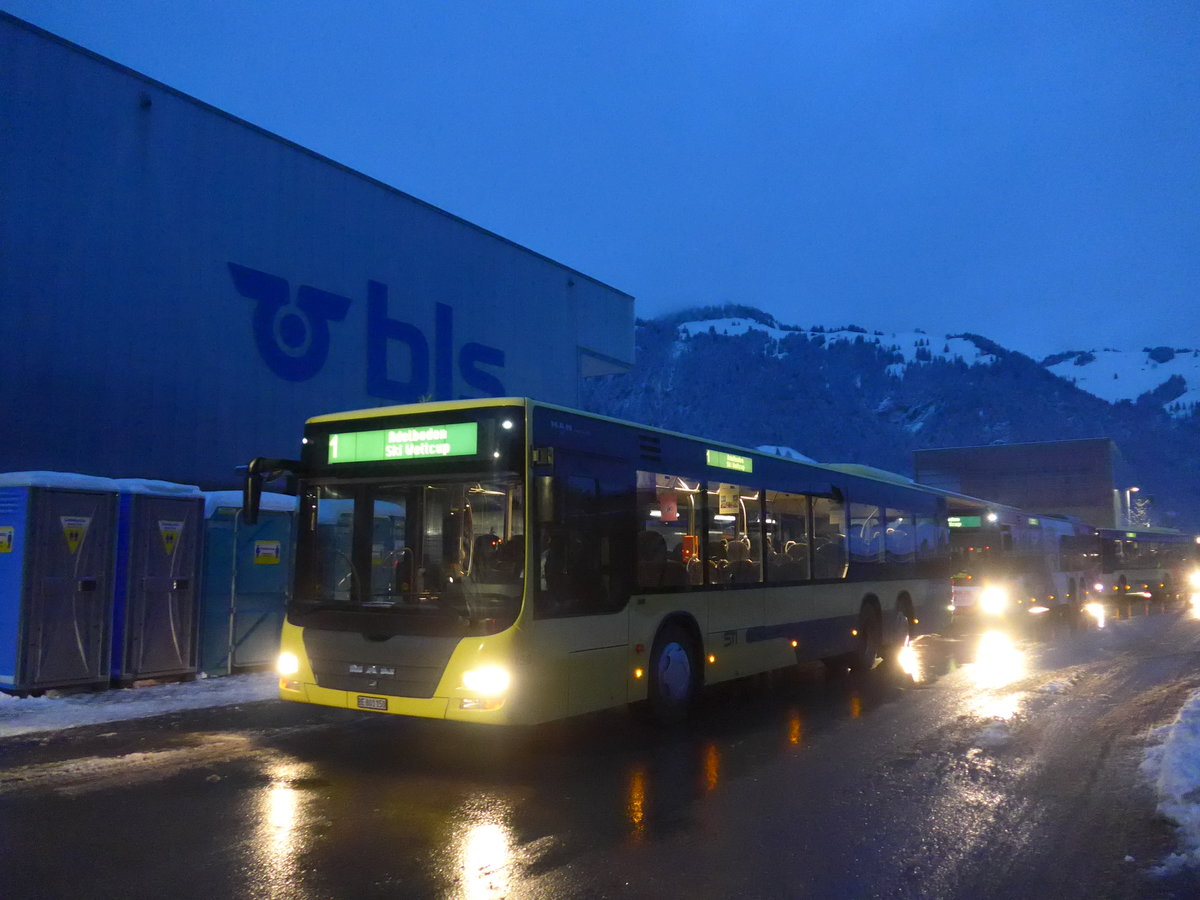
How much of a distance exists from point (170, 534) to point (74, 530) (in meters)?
1.24

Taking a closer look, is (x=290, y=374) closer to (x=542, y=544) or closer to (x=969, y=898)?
(x=542, y=544)

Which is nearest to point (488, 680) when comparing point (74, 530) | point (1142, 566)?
point (74, 530)

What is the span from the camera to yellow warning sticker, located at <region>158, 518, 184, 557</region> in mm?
12219

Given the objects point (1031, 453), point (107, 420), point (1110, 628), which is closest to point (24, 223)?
point (107, 420)

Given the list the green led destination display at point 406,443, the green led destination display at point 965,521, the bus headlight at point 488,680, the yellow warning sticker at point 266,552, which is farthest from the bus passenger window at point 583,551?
the green led destination display at point 965,521

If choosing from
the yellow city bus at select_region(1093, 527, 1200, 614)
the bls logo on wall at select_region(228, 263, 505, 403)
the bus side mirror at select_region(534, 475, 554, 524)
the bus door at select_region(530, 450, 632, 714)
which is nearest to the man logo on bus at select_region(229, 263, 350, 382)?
the bls logo on wall at select_region(228, 263, 505, 403)

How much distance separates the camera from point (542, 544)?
7.33 m

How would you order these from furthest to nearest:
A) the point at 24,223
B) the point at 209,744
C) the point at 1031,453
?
1. the point at 1031,453
2. the point at 24,223
3. the point at 209,744

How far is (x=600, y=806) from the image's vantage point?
6.25 meters

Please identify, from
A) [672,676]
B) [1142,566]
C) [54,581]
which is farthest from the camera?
[1142,566]

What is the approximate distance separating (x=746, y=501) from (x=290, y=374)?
12229 millimetres

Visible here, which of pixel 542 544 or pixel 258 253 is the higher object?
pixel 258 253

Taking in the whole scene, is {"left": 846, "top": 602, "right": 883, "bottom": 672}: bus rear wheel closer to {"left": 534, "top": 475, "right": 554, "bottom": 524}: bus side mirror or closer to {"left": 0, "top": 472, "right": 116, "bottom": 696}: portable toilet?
{"left": 534, "top": 475, "right": 554, "bottom": 524}: bus side mirror

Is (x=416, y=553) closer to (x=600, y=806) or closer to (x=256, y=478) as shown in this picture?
(x=256, y=478)
